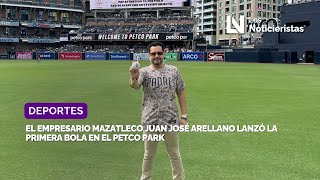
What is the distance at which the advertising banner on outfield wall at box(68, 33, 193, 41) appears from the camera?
304 ft

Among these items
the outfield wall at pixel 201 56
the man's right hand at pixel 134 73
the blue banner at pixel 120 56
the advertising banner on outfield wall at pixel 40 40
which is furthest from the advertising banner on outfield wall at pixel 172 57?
the man's right hand at pixel 134 73

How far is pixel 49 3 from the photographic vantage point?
114 meters

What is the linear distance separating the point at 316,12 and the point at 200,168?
60868 mm

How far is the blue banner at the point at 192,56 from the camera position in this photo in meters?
75.6

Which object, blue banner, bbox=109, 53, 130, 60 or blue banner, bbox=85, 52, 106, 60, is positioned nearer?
blue banner, bbox=109, 53, 130, 60

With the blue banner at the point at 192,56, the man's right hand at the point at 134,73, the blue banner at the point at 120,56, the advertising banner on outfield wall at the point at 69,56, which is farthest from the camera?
the advertising banner on outfield wall at the point at 69,56

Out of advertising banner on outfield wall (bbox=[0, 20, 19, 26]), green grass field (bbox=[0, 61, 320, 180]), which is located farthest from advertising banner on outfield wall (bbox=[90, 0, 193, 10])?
green grass field (bbox=[0, 61, 320, 180])

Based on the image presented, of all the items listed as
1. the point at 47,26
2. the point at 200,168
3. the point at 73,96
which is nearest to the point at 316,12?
the point at 73,96

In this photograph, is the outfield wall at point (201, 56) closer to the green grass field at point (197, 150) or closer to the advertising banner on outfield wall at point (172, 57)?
the advertising banner on outfield wall at point (172, 57)

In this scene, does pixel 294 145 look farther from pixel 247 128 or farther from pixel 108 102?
pixel 108 102

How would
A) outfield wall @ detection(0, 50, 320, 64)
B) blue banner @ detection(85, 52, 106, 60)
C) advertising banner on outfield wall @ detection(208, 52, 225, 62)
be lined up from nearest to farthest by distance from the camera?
1. outfield wall @ detection(0, 50, 320, 64)
2. advertising banner on outfield wall @ detection(208, 52, 225, 62)
3. blue banner @ detection(85, 52, 106, 60)

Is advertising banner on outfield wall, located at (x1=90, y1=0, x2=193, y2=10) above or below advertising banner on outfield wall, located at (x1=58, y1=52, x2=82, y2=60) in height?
above

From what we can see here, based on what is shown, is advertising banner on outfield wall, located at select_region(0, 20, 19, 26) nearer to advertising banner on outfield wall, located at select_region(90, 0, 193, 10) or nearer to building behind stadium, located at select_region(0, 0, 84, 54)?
building behind stadium, located at select_region(0, 0, 84, 54)

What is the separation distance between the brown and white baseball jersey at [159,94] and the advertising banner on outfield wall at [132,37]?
8682 cm
